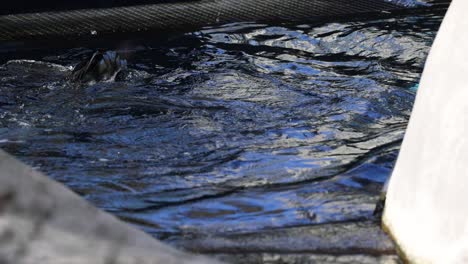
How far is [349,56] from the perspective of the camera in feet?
19.5

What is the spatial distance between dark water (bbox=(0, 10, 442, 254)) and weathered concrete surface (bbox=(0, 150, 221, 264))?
3.88ft

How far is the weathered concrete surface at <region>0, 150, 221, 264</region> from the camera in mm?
1502

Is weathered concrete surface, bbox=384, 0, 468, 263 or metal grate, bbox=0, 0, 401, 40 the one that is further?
metal grate, bbox=0, 0, 401, 40

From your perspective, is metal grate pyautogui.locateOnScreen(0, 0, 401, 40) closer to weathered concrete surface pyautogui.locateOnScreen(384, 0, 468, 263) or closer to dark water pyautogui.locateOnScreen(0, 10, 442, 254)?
dark water pyautogui.locateOnScreen(0, 10, 442, 254)

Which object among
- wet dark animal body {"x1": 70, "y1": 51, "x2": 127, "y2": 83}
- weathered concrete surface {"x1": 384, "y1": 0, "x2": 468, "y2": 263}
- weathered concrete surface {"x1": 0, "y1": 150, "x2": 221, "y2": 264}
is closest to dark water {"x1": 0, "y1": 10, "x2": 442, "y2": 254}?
wet dark animal body {"x1": 70, "y1": 51, "x2": 127, "y2": 83}

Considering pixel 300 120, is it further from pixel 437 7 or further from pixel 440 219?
pixel 437 7

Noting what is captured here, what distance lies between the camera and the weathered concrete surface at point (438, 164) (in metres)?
2.51

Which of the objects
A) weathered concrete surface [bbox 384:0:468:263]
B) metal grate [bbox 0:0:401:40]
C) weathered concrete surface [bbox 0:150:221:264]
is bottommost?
metal grate [bbox 0:0:401:40]

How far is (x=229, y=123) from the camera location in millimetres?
4422

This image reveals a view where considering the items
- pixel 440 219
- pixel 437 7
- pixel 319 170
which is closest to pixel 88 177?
pixel 319 170

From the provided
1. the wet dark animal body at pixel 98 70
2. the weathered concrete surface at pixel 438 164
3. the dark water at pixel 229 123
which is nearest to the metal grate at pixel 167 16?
the dark water at pixel 229 123

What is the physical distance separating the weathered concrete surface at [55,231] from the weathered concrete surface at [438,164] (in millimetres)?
1209

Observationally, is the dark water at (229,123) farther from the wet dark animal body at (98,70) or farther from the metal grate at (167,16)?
the metal grate at (167,16)

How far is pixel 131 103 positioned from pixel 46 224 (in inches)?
130
